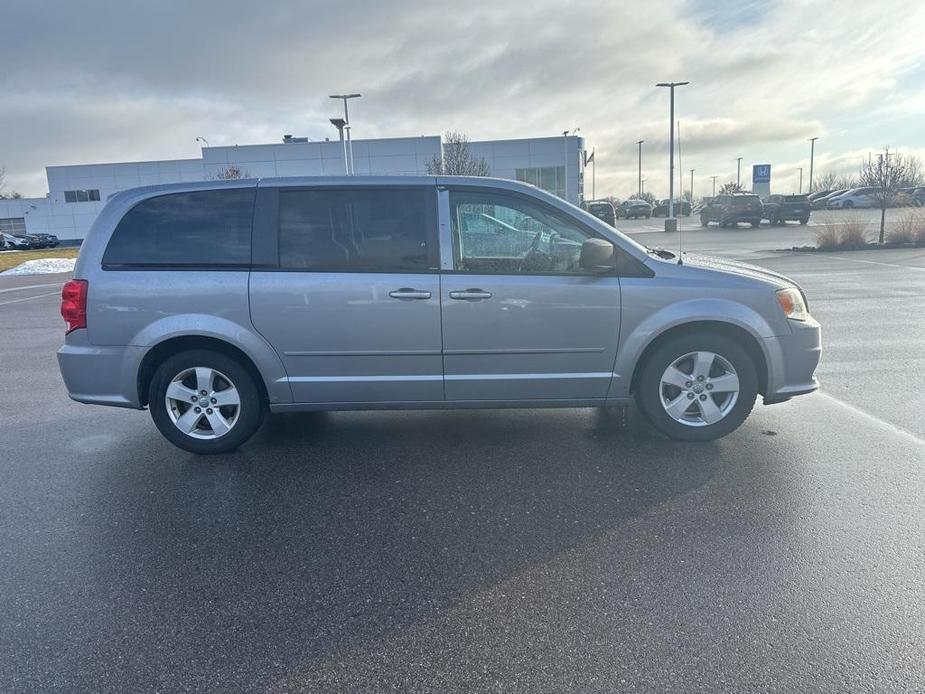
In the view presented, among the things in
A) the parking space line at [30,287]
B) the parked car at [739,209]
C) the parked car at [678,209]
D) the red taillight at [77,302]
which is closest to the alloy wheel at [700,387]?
the red taillight at [77,302]

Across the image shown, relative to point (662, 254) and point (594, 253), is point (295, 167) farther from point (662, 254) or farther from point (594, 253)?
point (594, 253)

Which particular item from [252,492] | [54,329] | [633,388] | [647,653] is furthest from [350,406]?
[54,329]

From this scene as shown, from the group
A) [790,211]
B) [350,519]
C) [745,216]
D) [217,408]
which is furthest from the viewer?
[790,211]

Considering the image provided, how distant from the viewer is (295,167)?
5666 centimetres

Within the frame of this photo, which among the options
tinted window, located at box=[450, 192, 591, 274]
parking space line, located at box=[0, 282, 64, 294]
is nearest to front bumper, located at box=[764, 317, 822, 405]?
tinted window, located at box=[450, 192, 591, 274]

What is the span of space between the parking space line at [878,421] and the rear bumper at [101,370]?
5603mm

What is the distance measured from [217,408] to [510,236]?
247cm

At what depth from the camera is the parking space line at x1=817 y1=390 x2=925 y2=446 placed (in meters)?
4.79

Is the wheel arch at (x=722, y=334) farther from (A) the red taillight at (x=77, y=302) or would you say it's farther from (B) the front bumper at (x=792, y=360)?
(A) the red taillight at (x=77, y=302)

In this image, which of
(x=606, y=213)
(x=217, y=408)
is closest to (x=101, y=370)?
(x=217, y=408)

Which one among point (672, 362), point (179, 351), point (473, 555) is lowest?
point (473, 555)

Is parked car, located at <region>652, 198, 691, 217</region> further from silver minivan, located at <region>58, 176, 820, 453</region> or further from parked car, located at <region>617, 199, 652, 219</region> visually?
silver minivan, located at <region>58, 176, 820, 453</region>

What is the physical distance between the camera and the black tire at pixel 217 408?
4684mm

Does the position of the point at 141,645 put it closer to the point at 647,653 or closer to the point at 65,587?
the point at 65,587
